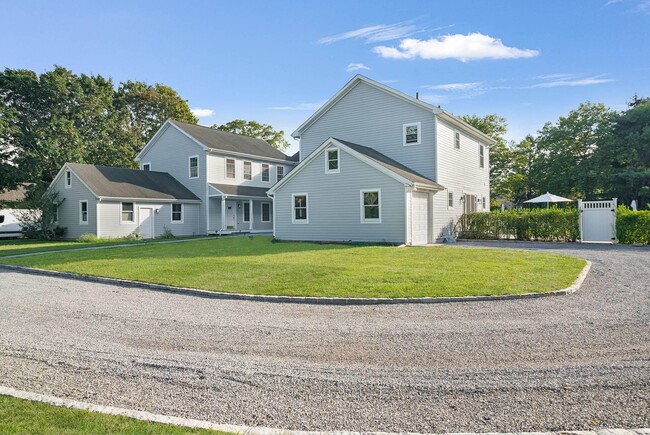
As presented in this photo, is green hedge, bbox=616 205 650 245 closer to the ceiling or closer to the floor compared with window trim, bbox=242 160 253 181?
closer to the floor

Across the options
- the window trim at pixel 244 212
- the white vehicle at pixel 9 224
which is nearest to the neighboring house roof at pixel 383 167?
the window trim at pixel 244 212

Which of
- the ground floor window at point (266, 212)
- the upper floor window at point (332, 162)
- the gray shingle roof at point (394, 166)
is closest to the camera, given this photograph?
the gray shingle roof at point (394, 166)

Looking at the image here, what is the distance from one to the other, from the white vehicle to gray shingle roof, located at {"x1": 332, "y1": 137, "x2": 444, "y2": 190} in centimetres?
2735

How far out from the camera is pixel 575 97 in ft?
131

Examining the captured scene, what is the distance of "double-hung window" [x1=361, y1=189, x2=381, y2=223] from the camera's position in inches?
792

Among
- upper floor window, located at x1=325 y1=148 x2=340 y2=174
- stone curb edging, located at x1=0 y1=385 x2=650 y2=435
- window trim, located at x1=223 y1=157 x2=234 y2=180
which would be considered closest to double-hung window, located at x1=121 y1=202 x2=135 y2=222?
window trim, located at x1=223 y1=157 x2=234 y2=180

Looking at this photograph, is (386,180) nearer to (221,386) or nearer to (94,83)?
(221,386)

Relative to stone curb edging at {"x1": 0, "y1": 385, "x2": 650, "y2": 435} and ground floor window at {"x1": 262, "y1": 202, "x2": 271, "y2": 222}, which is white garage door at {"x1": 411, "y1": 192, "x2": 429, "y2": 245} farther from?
ground floor window at {"x1": 262, "y1": 202, "x2": 271, "y2": 222}

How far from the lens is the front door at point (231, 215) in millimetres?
33406

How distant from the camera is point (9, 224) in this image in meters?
32.9

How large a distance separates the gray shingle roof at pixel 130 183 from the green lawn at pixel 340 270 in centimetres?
1158

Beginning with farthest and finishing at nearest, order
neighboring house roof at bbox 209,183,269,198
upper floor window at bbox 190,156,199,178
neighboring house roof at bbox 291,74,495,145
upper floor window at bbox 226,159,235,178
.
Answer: upper floor window at bbox 226,159,235,178 → upper floor window at bbox 190,156,199,178 → neighboring house roof at bbox 209,183,269,198 → neighboring house roof at bbox 291,74,495,145

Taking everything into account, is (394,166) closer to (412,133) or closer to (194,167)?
(412,133)

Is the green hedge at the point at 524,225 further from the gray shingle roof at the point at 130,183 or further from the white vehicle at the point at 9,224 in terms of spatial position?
the white vehicle at the point at 9,224
